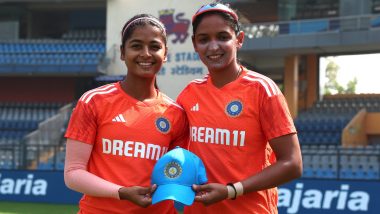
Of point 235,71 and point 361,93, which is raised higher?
point 235,71

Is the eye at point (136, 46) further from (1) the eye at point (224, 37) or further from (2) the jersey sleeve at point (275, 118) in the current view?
(2) the jersey sleeve at point (275, 118)

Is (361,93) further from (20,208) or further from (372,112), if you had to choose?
(20,208)

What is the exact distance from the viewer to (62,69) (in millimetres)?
19312

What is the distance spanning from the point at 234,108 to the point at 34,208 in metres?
8.46

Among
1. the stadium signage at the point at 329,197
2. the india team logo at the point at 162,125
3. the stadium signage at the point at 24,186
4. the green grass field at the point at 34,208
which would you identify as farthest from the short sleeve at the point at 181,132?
the stadium signage at the point at 24,186

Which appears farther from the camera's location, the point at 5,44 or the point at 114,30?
the point at 5,44

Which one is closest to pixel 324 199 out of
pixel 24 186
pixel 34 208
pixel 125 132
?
pixel 34 208

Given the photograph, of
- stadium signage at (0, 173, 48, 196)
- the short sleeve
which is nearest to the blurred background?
stadium signage at (0, 173, 48, 196)

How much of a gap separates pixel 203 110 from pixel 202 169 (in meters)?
0.34

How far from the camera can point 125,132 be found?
7.68 ft

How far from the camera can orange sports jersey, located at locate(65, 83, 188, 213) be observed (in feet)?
7.61

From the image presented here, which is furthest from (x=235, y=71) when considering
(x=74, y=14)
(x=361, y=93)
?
(x=74, y=14)

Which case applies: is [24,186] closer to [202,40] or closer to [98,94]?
[98,94]

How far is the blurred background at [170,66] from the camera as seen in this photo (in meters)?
12.1
